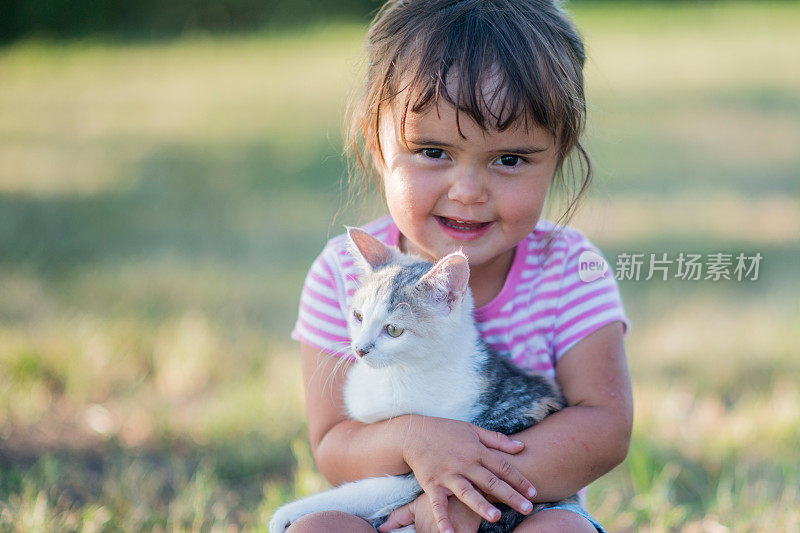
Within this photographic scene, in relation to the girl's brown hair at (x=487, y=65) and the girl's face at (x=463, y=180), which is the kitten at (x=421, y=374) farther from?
the girl's brown hair at (x=487, y=65)

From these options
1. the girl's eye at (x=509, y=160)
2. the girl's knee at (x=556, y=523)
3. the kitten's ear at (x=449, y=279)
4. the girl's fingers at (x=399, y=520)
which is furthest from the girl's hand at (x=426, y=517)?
the girl's eye at (x=509, y=160)

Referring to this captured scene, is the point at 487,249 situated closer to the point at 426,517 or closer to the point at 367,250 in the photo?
the point at 367,250

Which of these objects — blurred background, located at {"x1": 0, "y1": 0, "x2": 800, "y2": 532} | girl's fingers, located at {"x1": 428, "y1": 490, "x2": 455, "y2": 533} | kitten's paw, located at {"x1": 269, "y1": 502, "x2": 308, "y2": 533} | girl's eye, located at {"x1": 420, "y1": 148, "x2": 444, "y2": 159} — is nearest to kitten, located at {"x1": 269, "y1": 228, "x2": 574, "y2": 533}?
kitten's paw, located at {"x1": 269, "y1": 502, "x2": 308, "y2": 533}

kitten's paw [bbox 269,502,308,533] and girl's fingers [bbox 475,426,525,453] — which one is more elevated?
girl's fingers [bbox 475,426,525,453]

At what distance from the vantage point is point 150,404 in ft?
9.73

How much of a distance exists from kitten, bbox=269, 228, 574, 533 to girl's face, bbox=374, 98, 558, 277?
13 cm

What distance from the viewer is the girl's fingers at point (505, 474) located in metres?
1.72

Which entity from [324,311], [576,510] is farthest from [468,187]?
[576,510]

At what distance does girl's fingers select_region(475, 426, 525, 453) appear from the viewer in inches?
69.1

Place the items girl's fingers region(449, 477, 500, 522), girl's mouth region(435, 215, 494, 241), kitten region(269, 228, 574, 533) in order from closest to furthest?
girl's fingers region(449, 477, 500, 522) → kitten region(269, 228, 574, 533) → girl's mouth region(435, 215, 494, 241)

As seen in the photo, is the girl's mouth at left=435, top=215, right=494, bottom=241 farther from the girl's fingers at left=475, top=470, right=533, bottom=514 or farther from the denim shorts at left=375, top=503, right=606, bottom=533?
the denim shorts at left=375, top=503, right=606, bottom=533

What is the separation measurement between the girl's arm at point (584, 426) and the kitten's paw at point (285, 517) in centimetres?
51

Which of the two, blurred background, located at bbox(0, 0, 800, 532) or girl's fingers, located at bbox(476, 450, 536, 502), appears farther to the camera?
blurred background, located at bbox(0, 0, 800, 532)

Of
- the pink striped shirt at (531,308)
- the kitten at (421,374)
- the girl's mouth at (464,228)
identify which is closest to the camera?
the kitten at (421,374)
